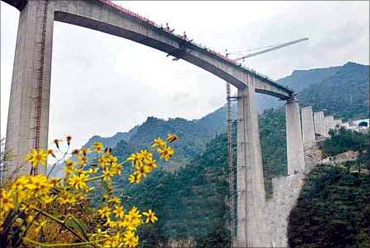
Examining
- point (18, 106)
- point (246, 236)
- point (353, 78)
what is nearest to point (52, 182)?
point (18, 106)

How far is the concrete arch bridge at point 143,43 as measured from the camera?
15.3m

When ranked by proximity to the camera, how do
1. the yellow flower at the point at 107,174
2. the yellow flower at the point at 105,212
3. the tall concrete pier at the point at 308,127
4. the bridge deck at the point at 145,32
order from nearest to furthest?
1. the yellow flower at the point at 107,174
2. the yellow flower at the point at 105,212
3. the bridge deck at the point at 145,32
4. the tall concrete pier at the point at 308,127

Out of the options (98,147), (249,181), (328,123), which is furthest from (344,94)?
(98,147)

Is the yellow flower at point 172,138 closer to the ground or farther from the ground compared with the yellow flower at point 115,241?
farther from the ground

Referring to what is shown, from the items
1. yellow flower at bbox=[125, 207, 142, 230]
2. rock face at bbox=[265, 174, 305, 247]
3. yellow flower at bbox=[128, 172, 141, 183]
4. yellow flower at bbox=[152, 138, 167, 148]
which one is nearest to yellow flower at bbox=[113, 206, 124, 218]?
yellow flower at bbox=[125, 207, 142, 230]

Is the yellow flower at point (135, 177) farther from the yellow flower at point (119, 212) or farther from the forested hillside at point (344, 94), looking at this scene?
the forested hillside at point (344, 94)

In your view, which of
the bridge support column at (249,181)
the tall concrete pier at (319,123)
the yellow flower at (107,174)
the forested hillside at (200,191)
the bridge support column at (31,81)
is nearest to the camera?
the yellow flower at (107,174)

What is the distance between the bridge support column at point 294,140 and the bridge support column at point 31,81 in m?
19.0

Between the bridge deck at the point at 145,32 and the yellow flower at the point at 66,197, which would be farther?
the bridge deck at the point at 145,32

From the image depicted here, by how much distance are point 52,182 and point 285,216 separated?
1063 inches

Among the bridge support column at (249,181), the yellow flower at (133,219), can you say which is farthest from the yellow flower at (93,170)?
the bridge support column at (249,181)

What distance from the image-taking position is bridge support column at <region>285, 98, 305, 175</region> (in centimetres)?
3133

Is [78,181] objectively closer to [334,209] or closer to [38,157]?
[38,157]

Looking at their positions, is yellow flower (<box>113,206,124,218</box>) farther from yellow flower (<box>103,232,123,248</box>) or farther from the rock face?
the rock face
